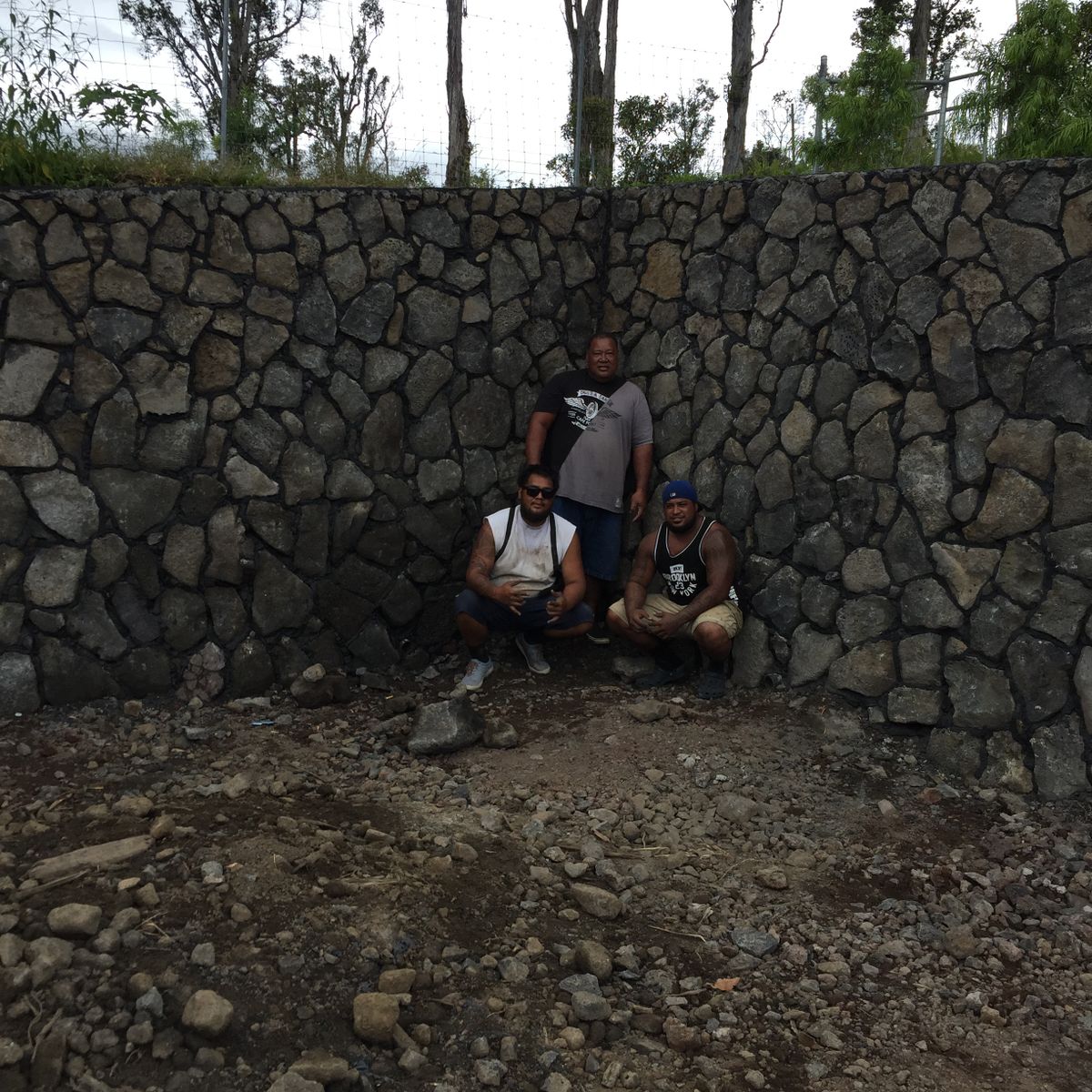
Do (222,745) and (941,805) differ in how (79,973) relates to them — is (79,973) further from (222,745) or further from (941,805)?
(941,805)

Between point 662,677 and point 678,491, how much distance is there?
1.15 meters

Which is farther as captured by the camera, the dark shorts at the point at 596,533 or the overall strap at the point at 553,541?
the dark shorts at the point at 596,533

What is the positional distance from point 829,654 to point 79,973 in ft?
13.3

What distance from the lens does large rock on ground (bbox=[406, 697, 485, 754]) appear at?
5.47 m

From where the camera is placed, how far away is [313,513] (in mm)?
6281

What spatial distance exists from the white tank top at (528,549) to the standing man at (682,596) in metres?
0.46

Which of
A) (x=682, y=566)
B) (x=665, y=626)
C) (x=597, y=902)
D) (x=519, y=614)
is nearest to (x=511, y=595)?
(x=519, y=614)

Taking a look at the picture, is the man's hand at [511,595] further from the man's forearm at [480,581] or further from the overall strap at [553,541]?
the overall strap at [553,541]

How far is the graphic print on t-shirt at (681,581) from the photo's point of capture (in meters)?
6.20

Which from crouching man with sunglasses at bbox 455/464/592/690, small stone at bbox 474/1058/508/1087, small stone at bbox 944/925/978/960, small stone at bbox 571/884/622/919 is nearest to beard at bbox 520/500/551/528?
crouching man with sunglasses at bbox 455/464/592/690

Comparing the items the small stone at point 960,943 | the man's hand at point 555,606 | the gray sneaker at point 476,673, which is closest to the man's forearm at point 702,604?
the man's hand at point 555,606

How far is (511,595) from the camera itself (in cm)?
625

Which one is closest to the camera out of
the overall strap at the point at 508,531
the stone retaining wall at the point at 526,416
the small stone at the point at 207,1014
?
the small stone at the point at 207,1014

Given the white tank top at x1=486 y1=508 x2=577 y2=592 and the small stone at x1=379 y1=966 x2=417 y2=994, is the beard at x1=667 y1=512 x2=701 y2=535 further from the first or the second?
the small stone at x1=379 y1=966 x2=417 y2=994
